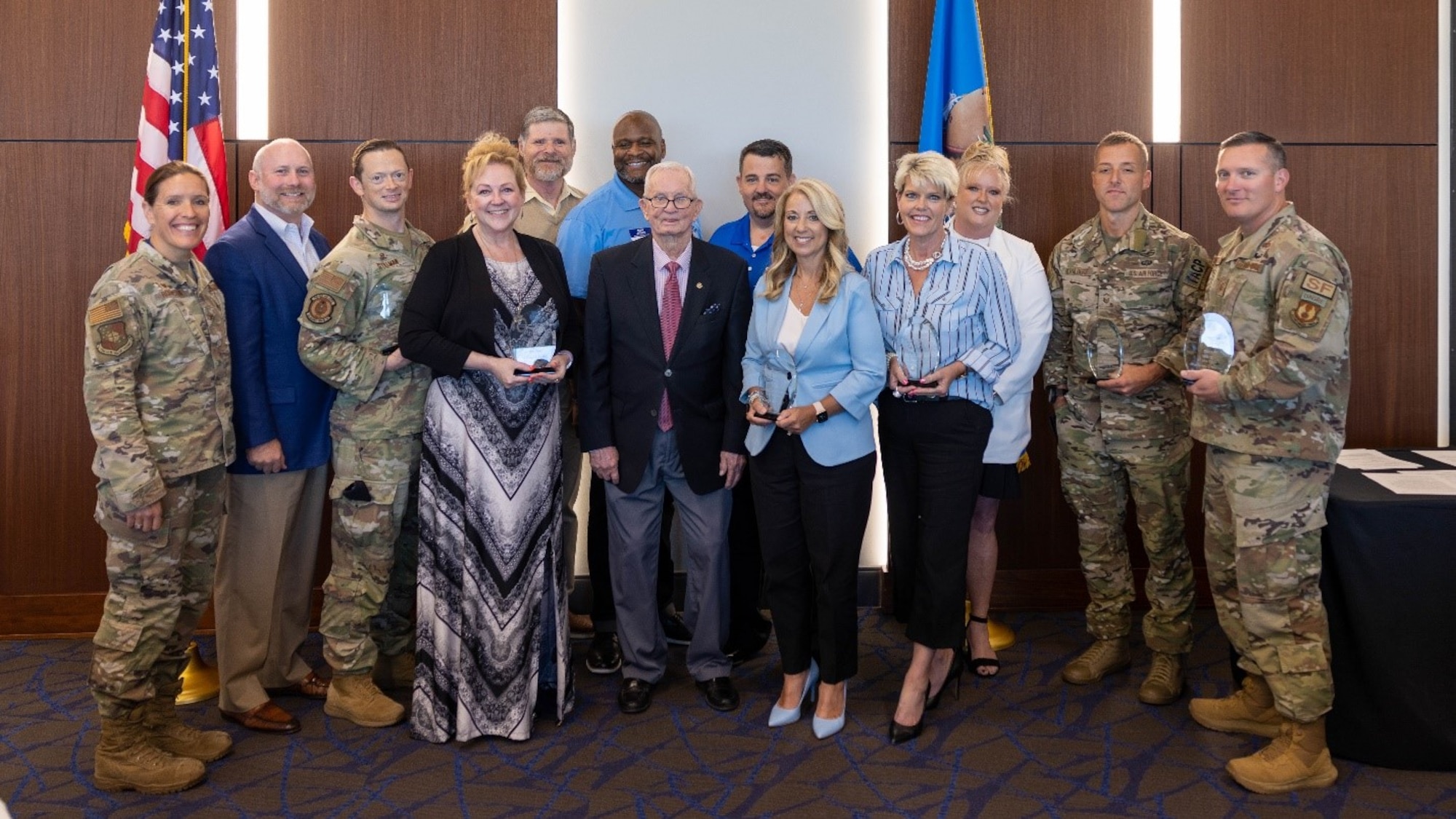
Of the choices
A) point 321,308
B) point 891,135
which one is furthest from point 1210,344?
point 321,308

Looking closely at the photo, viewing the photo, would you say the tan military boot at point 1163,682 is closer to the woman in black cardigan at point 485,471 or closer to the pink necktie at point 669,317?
the pink necktie at point 669,317

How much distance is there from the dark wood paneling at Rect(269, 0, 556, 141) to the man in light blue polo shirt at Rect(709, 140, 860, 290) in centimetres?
101

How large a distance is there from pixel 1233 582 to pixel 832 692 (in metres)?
1.25

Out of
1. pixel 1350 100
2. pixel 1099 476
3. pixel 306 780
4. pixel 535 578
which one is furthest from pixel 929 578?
pixel 1350 100

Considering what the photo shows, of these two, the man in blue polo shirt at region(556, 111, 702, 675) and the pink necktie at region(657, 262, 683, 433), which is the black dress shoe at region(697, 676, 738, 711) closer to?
the man in blue polo shirt at region(556, 111, 702, 675)

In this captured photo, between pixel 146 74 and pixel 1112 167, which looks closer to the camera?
pixel 1112 167

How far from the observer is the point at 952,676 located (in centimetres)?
382

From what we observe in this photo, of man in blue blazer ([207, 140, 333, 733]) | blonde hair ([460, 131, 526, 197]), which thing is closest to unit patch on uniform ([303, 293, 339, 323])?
man in blue blazer ([207, 140, 333, 733])

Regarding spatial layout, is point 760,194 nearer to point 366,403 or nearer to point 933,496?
point 933,496

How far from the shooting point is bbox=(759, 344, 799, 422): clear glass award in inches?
→ 135

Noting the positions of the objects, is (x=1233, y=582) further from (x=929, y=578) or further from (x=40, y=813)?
(x=40, y=813)

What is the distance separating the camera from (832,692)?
141 inches

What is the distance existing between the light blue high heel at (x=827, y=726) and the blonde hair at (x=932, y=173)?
1622 millimetres

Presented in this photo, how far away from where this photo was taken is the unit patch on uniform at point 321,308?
341cm
